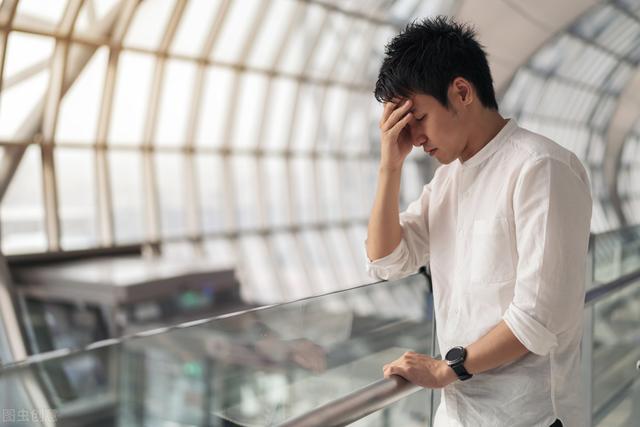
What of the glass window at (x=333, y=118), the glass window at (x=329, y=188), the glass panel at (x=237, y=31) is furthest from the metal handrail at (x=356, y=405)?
the glass window at (x=329, y=188)

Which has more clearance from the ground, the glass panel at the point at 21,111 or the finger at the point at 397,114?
the glass panel at the point at 21,111

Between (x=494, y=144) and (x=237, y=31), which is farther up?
(x=237, y=31)

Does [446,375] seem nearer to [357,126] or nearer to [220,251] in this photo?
[220,251]

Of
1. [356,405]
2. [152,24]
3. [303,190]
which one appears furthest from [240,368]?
[303,190]

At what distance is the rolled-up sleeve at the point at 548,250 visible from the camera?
170 cm

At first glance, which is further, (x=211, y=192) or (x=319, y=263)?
(x=319, y=263)

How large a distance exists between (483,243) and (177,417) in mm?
946

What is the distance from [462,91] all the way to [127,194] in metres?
18.4

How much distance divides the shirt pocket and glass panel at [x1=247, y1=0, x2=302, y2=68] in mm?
18515

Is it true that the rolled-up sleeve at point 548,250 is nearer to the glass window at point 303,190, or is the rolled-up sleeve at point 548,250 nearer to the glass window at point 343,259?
the glass window at point 343,259

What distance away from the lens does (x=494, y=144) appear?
1.93 metres

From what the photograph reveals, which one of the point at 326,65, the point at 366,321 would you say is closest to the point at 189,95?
the point at 326,65

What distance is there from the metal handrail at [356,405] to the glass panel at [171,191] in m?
17.2

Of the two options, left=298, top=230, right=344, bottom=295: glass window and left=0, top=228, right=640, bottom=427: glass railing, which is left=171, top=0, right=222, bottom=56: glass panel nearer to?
left=298, top=230, right=344, bottom=295: glass window
